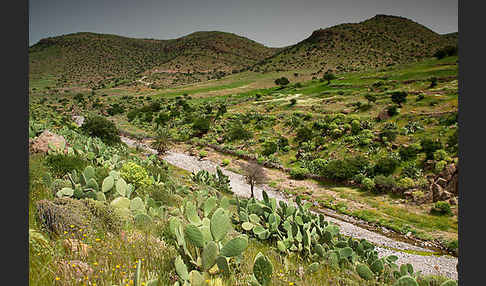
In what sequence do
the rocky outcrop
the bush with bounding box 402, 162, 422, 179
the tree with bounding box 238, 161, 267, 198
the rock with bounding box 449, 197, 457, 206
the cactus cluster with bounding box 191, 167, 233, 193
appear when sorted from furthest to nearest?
1. the tree with bounding box 238, 161, 267, 198
2. the bush with bounding box 402, 162, 422, 179
3. the cactus cluster with bounding box 191, 167, 233, 193
4. the rocky outcrop
5. the rock with bounding box 449, 197, 457, 206

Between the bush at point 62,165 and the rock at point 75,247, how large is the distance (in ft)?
18.2

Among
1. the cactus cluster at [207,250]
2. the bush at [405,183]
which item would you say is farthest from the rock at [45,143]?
the bush at [405,183]

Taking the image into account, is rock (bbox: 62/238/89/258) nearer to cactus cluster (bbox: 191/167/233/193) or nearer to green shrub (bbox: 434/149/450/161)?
cactus cluster (bbox: 191/167/233/193)

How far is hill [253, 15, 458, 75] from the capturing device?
8556 centimetres

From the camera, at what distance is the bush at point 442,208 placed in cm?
1382

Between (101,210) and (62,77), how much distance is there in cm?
11386

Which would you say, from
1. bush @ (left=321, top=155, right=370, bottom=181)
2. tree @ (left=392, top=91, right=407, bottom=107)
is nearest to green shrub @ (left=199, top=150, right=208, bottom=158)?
bush @ (left=321, top=155, right=370, bottom=181)

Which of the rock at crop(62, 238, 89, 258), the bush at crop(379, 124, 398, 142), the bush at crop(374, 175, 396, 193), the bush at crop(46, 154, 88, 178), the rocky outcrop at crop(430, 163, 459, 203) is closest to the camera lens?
the rock at crop(62, 238, 89, 258)

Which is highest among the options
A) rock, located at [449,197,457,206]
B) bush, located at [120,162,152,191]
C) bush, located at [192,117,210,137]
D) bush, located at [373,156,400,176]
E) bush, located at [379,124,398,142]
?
bush, located at [192,117,210,137]

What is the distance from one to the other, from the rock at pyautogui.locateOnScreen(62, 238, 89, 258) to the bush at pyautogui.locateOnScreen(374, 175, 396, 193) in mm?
19029

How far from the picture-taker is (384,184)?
1767 cm

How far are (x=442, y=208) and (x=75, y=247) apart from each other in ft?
57.2

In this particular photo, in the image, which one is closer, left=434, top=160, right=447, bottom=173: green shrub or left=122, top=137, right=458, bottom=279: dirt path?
left=122, top=137, right=458, bottom=279: dirt path
